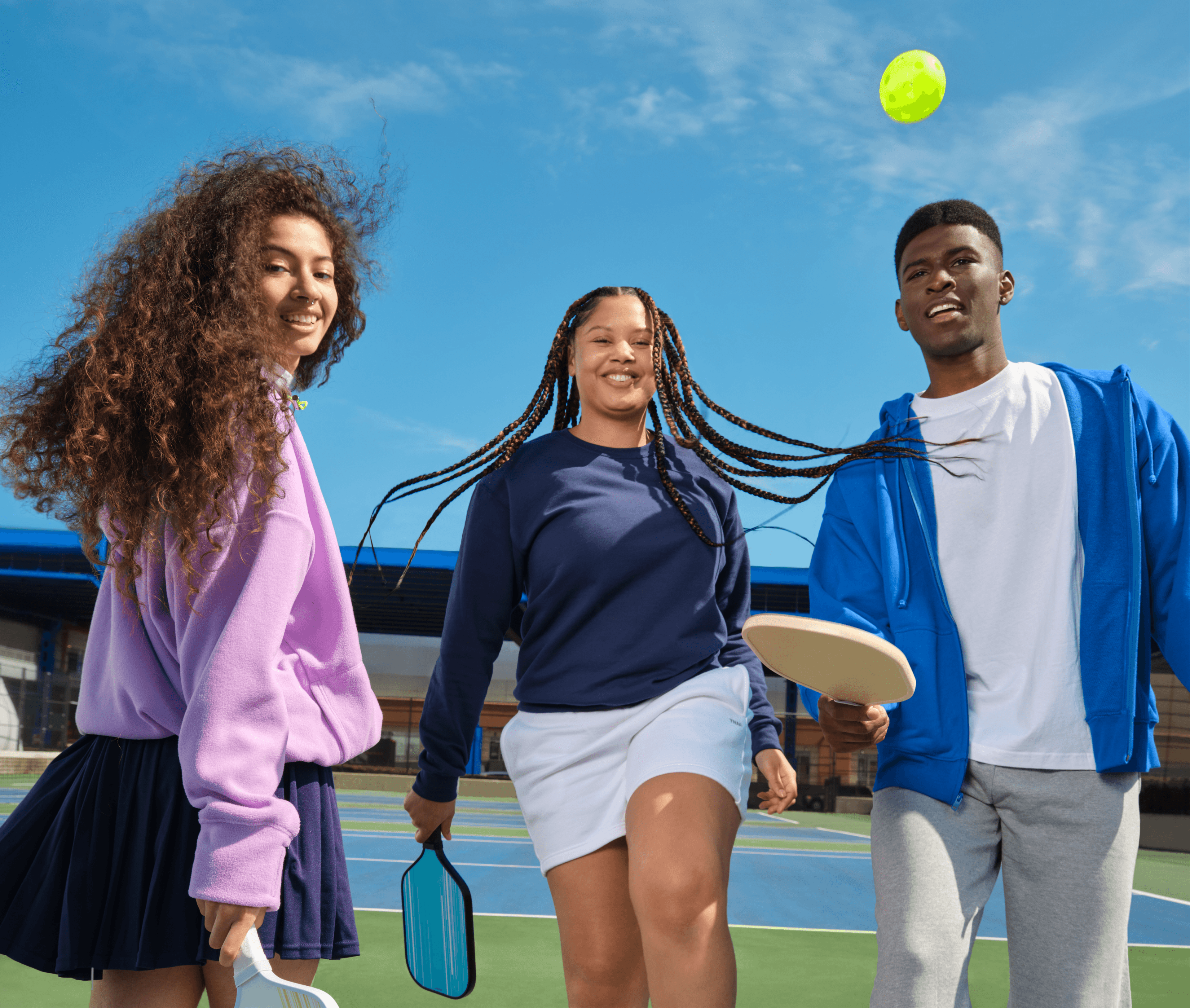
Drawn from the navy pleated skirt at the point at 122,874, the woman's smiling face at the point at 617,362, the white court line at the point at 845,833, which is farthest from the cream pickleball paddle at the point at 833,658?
the white court line at the point at 845,833

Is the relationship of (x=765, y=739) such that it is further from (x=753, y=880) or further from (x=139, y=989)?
(x=753, y=880)

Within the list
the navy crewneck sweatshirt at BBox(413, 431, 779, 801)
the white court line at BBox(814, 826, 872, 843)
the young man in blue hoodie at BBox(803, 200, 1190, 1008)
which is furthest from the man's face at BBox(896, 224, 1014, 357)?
the white court line at BBox(814, 826, 872, 843)

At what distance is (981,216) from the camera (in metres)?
2.77

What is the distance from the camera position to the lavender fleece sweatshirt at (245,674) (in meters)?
1.68

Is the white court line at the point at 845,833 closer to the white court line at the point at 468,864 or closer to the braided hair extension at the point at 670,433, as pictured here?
the white court line at the point at 468,864

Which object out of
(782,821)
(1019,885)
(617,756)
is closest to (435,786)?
(617,756)

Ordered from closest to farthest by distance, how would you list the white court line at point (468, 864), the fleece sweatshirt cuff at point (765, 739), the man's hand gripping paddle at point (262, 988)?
the man's hand gripping paddle at point (262, 988) < the fleece sweatshirt cuff at point (765, 739) < the white court line at point (468, 864)

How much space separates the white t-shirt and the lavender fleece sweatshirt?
4.75ft

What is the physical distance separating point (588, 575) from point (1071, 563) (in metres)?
1.17

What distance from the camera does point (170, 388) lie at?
1.90 metres

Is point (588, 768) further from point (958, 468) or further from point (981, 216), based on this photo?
point (981, 216)

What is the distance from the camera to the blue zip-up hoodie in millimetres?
2336

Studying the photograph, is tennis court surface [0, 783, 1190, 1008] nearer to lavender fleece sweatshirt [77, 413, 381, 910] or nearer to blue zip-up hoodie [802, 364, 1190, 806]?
blue zip-up hoodie [802, 364, 1190, 806]

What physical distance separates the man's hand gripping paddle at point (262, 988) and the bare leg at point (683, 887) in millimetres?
763
